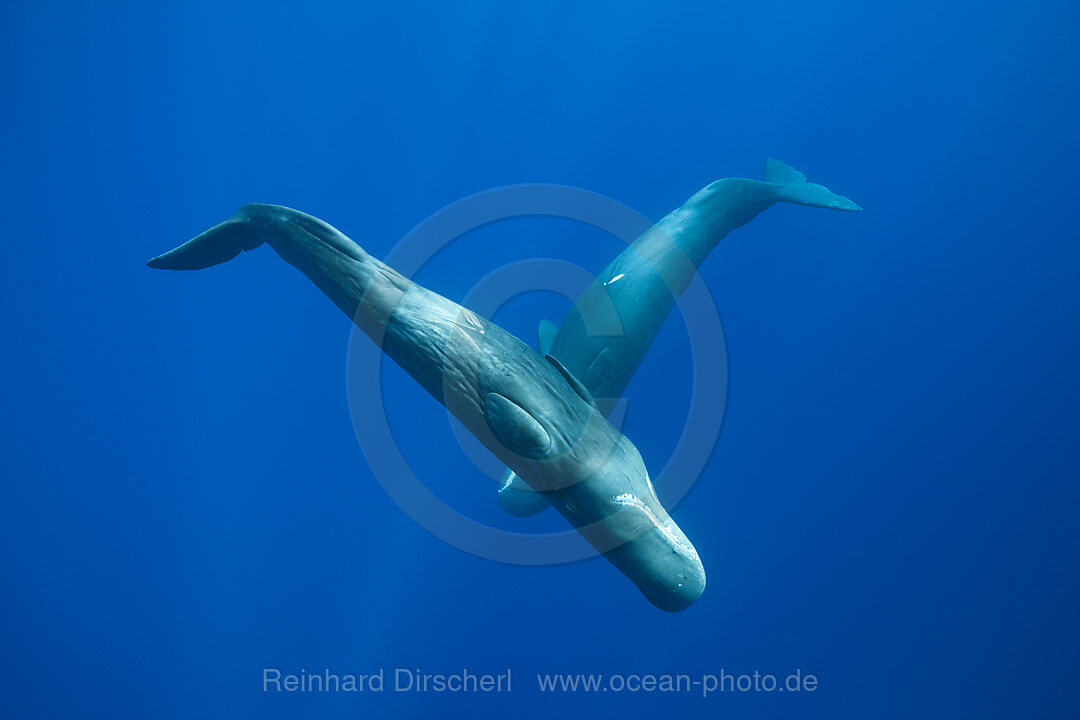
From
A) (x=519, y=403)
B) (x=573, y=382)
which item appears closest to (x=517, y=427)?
(x=519, y=403)

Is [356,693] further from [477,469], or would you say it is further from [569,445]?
[569,445]

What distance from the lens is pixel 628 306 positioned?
15.8 feet

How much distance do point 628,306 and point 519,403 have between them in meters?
1.80

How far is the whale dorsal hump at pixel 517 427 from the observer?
117 inches

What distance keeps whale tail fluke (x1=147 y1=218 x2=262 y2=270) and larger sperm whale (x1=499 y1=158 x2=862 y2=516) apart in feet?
7.01

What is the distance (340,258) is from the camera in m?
3.51

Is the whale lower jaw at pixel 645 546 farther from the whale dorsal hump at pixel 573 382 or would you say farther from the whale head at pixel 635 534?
the whale dorsal hump at pixel 573 382

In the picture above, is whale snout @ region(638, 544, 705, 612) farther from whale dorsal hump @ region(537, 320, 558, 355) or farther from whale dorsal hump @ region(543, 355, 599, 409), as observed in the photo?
whale dorsal hump @ region(537, 320, 558, 355)

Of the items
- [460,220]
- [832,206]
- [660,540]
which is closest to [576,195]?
[460,220]

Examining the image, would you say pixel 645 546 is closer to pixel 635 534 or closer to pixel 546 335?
pixel 635 534

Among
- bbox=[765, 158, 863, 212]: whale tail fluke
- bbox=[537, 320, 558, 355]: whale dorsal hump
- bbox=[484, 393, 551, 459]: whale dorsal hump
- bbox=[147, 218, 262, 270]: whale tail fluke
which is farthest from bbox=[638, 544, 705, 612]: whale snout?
bbox=[765, 158, 863, 212]: whale tail fluke

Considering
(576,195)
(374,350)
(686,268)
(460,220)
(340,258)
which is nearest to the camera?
(340,258)

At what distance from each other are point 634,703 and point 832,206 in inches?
222

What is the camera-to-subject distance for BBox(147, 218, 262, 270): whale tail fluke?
13.1 feet
